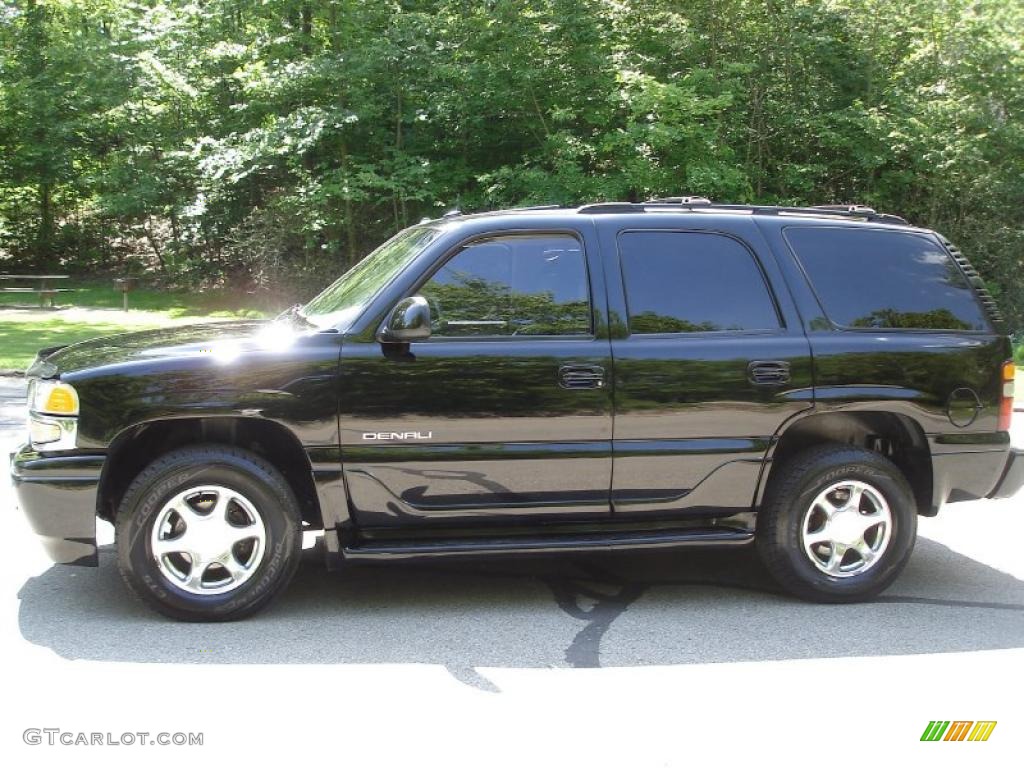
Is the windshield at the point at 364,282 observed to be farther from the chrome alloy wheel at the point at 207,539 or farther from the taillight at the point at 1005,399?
the taillight at the point at 1005,399

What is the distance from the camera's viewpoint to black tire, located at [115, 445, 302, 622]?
15.8 ft

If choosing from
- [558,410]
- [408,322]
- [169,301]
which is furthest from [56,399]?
[169,301]

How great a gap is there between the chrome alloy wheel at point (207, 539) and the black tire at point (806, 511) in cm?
247

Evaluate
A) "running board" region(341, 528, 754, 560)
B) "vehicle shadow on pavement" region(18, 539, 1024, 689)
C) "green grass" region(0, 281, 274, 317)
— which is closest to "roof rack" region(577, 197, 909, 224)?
"running board" region(341, 528, 754, 560)

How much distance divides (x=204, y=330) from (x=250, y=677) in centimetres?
211

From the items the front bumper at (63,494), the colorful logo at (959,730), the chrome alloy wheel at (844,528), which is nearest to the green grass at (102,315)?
the front bumper at (63,494)

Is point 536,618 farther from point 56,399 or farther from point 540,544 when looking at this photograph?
point 56,399

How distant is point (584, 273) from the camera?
205 inches

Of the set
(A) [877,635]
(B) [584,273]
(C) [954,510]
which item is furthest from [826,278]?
(C) [954,510]

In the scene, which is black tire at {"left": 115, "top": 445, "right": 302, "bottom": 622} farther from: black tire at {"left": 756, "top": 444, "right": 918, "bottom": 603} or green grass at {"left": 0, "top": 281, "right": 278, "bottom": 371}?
green grass at {"left": 0, "top": 281, "right": 278, "bottom": 371}

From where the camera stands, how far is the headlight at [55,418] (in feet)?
15.8

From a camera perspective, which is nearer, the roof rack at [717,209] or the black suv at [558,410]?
the black suv at [558,410]

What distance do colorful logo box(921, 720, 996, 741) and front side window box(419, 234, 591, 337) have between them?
2.26 meters

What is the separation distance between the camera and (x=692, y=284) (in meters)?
5.32
